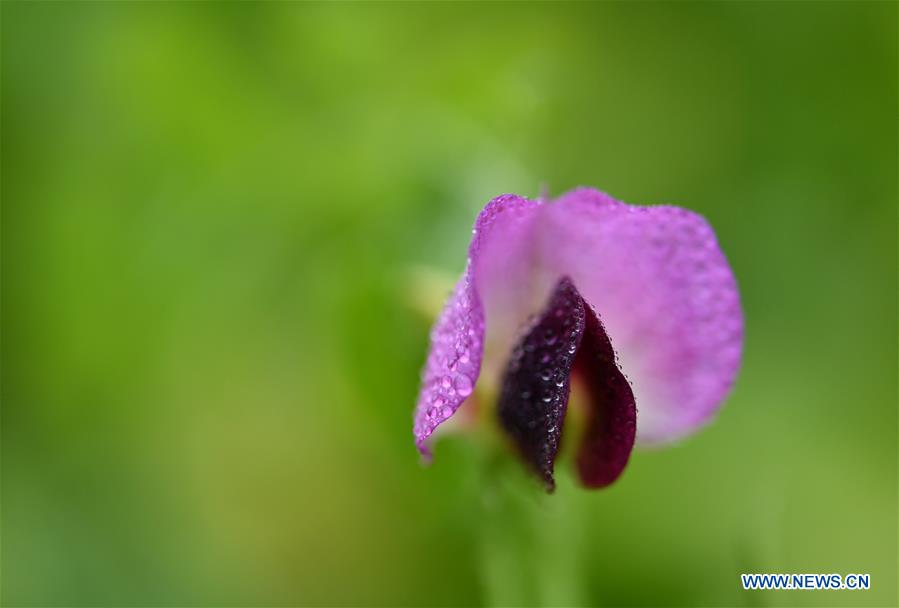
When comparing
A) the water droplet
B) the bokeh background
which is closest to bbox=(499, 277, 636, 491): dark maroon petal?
the water droplet

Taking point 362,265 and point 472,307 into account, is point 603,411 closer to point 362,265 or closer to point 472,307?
point 472,307

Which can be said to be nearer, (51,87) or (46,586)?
(46,586)

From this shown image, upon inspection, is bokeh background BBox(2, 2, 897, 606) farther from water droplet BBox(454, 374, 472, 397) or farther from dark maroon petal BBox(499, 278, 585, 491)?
water droplet BBox(454, 374, 472, 397)

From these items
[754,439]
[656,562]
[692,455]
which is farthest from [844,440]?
[656,562]

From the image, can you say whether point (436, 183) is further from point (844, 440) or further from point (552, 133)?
point (844, 440)

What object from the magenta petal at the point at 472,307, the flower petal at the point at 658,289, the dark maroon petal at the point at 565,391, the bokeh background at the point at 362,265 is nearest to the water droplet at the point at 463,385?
the magenta petal at the point at 472,307

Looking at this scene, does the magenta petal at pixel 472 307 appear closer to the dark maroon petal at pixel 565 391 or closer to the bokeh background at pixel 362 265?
the dark maroon petal at pixel 565 391
